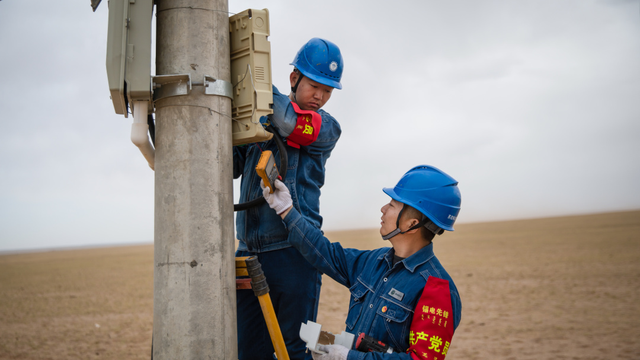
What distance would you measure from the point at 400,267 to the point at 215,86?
56.7 inches

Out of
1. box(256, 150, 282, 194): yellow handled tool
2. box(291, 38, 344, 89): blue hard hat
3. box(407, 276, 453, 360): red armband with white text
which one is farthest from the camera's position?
box(291, 38, 344, 89): blue hard hat

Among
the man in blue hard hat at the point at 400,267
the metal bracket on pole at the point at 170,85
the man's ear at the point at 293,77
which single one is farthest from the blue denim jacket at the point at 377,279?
the man's ear at the point at 293,77

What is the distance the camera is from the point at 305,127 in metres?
2.96

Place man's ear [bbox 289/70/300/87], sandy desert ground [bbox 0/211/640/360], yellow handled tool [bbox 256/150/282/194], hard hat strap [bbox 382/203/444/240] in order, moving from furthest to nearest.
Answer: sandy desert ground [bbox 0/211/640/360] → man's ear [bbox 289/70/300/87] → hard hat strap [bbox 382/203/444/240] → yellow handled tool [bbox 256/150/282/194]

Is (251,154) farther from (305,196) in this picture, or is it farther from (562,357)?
(562,357)

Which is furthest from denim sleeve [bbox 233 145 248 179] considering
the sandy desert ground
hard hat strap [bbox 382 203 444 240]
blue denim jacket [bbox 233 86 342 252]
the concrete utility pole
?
the sandy desert ground

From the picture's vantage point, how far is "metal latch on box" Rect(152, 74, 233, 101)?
2.41m

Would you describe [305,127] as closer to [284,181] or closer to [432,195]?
[284,181]

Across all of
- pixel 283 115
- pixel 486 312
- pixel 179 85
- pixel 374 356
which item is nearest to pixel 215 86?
pixel 179 85

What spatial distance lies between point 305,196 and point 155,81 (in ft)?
4.34

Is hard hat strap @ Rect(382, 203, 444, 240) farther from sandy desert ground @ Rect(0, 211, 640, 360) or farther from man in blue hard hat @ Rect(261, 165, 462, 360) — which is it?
sandy desert ground @ Rect(0, 211, 640, 360)

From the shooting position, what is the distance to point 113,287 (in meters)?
18.9

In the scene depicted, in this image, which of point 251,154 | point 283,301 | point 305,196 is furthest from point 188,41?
point 283,301

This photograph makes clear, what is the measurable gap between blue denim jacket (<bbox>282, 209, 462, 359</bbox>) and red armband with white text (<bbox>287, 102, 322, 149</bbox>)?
18.6 inches
